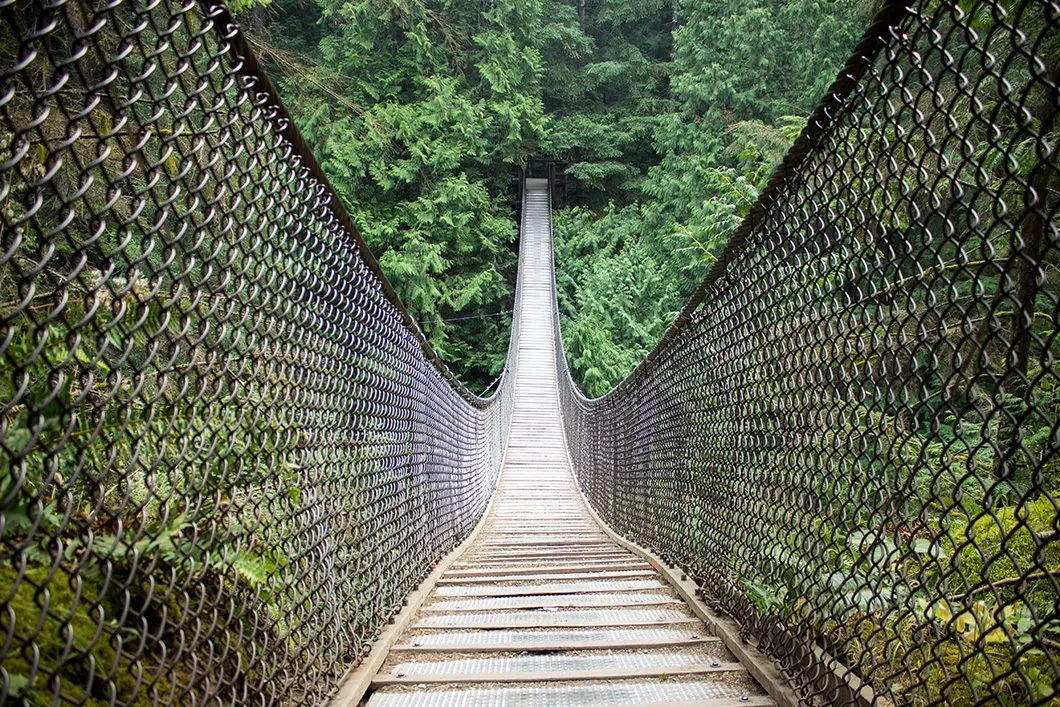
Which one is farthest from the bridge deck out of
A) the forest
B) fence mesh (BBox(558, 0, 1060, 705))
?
the forest

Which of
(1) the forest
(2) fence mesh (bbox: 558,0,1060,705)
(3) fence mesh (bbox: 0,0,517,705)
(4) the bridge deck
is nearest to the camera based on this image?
(3) fence mesh (bbox: 0,0,517,705)

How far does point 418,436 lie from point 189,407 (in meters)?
1.80

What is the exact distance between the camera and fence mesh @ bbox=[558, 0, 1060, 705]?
0.84m

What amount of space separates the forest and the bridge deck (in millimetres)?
8105

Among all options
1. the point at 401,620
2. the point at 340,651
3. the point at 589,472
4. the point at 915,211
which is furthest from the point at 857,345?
the point at 589,472

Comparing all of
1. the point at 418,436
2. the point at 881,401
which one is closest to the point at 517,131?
the point at 418,436

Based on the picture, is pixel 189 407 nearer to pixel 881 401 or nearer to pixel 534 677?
pixel 534 677

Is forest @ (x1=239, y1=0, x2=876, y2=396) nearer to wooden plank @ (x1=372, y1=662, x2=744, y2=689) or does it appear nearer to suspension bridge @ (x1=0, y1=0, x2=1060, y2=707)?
suspension bridge @ (x1=0, y1=0, x2=1060, y2=707)

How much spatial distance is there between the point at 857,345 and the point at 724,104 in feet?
42.5

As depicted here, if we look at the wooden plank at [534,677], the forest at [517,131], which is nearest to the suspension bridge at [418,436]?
the wooden plank at [534,677]

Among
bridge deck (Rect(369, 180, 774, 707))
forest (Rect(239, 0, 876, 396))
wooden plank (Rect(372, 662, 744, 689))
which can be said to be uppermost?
forest (Rect(239, 0, 876, 396))

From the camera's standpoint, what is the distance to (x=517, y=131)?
46.1 ft

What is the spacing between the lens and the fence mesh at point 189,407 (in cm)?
68

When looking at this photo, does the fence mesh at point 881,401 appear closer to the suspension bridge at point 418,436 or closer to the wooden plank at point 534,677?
the suspension bridge at point 418,436
